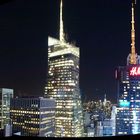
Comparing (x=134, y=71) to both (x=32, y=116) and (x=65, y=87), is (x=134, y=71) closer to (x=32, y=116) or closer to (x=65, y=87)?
(x=65, y=87)

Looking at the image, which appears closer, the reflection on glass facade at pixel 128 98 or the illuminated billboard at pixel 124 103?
the reflection on glass facade at pixel 128 98

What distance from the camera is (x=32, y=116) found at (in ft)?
23.1

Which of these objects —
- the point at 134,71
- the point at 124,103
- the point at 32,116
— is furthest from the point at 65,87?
the point at 134,71

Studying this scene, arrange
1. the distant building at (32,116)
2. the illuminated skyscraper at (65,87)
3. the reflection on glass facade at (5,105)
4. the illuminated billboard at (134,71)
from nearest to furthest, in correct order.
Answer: the reflection on glass facade at (5,105) → the distant building at (32,116) → the illuminated skyscraper at (65,87) → the illuminated billboard at (134,71)

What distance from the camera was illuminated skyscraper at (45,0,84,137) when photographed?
7656 mm

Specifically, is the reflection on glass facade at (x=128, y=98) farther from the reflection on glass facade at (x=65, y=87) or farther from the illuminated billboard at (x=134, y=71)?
the reflection on glass facade at (x=65, y=87)

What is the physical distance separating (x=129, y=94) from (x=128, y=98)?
14 centimetres

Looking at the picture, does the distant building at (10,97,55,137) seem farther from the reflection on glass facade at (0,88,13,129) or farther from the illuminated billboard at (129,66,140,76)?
the illuminated billboard at (129,66,140,76)

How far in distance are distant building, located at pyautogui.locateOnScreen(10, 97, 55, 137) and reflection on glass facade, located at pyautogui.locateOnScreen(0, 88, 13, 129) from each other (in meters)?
0.10

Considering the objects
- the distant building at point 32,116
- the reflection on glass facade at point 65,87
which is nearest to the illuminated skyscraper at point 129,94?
the reflection on glass facade at point 65,87

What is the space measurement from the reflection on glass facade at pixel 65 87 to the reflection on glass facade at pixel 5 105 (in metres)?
1.29

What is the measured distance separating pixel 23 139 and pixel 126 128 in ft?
26.8

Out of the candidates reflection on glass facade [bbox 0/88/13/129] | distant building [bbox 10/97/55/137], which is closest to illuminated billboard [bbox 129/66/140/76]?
distant building [bbox 10/97/55/137]

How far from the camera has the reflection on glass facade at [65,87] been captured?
25.2ft
